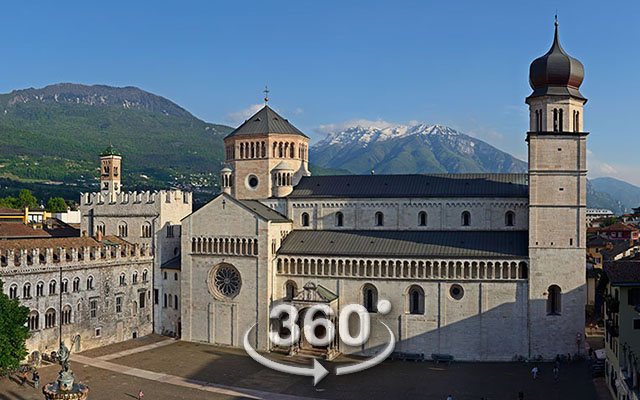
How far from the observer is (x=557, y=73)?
5284cm

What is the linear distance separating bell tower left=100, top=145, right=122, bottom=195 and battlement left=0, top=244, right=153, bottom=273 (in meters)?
11.9

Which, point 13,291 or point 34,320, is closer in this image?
point 13,291

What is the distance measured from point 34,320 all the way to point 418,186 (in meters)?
38.0

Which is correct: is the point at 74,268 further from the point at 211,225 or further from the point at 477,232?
the point at 477,232

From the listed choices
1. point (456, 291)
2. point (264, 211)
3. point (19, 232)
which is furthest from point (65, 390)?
point (19, 232)

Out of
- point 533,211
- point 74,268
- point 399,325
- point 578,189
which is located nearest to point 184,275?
point 74,268

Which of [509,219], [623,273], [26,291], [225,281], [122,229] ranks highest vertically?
[509,219]

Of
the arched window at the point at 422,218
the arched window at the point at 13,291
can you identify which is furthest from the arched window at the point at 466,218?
the arched window at the point at 13,291

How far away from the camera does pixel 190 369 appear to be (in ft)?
167

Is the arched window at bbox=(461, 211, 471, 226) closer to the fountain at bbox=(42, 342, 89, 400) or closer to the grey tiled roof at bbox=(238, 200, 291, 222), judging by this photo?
the grey tiled roof at bbox=(238, 200, 291, 222)

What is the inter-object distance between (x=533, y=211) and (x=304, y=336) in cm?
2382

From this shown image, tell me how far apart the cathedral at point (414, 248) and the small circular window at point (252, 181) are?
0.41 ft

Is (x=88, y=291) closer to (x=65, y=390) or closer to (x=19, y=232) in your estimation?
(x=19, y=232)

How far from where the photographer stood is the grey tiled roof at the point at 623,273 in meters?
39.2
